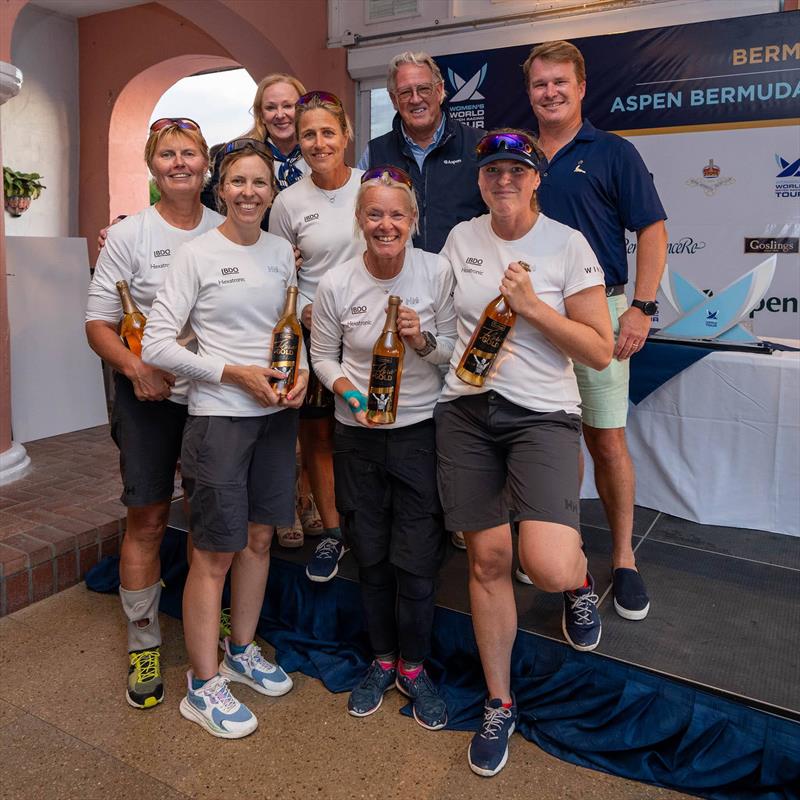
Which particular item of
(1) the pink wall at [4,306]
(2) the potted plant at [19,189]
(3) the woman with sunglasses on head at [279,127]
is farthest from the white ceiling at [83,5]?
(3) the woman with sunglasses on head at [279,127]

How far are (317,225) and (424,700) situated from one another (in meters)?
1.36

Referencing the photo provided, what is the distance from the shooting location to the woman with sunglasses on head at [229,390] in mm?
1785

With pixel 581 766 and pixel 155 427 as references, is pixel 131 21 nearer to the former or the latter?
pixel 155 427

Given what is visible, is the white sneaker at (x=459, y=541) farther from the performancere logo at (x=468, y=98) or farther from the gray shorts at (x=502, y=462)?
the performancere logo at (x=468, y=98)

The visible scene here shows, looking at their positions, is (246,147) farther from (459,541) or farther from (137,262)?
(459,541)

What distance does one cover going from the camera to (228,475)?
183cm

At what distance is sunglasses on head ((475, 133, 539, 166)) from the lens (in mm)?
1637

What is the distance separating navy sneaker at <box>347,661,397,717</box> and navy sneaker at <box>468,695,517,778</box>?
310mm

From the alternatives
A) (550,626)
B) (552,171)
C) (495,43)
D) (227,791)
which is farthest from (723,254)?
(227,791)

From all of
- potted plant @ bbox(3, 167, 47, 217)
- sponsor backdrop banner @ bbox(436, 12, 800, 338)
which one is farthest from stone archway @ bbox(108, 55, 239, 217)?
sponsor backdrop banner @ bbox(436, 12, 800, 338)

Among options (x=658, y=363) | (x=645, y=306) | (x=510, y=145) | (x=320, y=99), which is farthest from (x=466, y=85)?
(x=510, y=145)

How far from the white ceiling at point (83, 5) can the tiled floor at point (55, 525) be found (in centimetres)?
498

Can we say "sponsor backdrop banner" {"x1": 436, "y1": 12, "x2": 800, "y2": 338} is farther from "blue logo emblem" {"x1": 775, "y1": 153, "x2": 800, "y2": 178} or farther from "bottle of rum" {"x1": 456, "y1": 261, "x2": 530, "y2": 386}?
"bottle of rum" {"x1": 456, "y1": 261, "x2": 530, "y2": 386}

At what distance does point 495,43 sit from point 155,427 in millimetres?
4256
